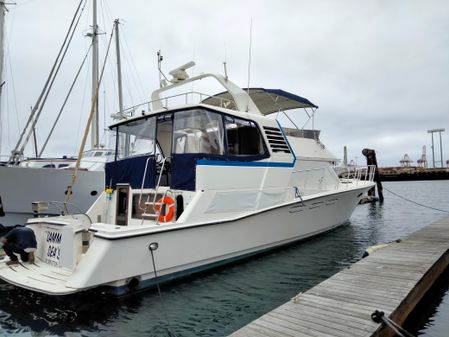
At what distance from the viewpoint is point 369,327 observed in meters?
3.61

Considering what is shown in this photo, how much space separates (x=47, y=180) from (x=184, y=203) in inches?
334

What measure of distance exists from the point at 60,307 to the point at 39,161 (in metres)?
11.4

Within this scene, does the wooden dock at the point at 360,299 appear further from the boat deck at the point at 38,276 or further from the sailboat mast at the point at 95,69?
the sailboat mast at the point at 95,69

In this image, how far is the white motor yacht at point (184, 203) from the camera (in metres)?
5.35

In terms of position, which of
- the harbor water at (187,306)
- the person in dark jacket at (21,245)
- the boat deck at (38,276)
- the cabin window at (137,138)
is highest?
the cabin window at (137,138)

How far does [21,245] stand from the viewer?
6.04m

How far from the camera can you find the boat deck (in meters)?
4.95

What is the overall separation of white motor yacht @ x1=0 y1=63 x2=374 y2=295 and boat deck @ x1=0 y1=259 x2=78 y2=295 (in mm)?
18

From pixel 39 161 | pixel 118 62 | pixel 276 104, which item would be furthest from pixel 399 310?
→ pixel 118 62

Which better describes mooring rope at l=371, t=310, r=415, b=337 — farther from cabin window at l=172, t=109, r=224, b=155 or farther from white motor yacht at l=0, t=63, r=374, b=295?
cabin window at l=172, t=109, r=224, b=155

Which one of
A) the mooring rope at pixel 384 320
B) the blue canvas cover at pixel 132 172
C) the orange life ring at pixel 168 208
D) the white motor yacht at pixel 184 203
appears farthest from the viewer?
the blue canvas cover at pixel 132 172

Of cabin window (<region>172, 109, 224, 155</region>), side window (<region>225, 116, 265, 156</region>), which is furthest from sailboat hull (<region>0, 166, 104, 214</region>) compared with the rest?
side window (<region>225, 116, 265, 156</region>)

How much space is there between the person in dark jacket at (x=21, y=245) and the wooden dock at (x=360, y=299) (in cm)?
429

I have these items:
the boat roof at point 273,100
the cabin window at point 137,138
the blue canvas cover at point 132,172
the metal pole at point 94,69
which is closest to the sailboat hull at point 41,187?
the metal pole at point 94,69
